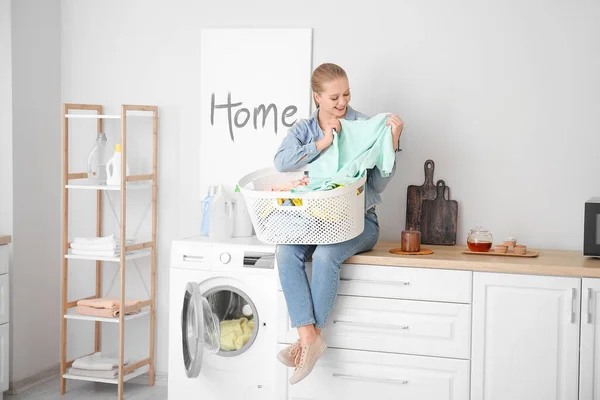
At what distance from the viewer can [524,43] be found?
3.47 m

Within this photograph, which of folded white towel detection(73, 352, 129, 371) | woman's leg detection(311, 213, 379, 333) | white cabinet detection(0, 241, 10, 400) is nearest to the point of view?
woman's leg detection(311, 213, 379, 333)

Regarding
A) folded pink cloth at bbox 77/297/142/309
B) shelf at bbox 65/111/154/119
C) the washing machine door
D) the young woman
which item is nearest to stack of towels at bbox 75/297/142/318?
folded pink cloth at bbox 77/297/142/309

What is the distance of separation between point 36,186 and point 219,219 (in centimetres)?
108

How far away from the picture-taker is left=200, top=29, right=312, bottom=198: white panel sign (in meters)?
3.78

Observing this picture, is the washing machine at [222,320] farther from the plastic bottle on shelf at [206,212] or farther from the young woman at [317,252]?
the young woman at [317,252]

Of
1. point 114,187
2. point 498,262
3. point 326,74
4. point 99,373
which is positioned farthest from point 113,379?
point 498,262

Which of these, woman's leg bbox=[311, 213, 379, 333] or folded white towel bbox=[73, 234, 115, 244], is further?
folded white towel bbox=[73, 234, 115, 244]

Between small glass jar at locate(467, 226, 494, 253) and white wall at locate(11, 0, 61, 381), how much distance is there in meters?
2.21

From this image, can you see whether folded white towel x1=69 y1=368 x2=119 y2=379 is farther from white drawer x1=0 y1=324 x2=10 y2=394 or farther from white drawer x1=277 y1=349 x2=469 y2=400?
white drawer x1=277 y1=349 x2=469 y2=400

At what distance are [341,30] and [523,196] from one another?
1145 mm

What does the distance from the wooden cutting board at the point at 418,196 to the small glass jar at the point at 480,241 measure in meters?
0.35

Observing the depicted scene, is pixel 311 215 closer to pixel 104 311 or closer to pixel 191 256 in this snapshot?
pixel 191 256

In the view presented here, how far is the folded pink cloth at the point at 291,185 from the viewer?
3.20 metres

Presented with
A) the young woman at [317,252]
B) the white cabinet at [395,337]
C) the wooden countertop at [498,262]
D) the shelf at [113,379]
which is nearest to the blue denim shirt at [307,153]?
the young woman at [317,252]
